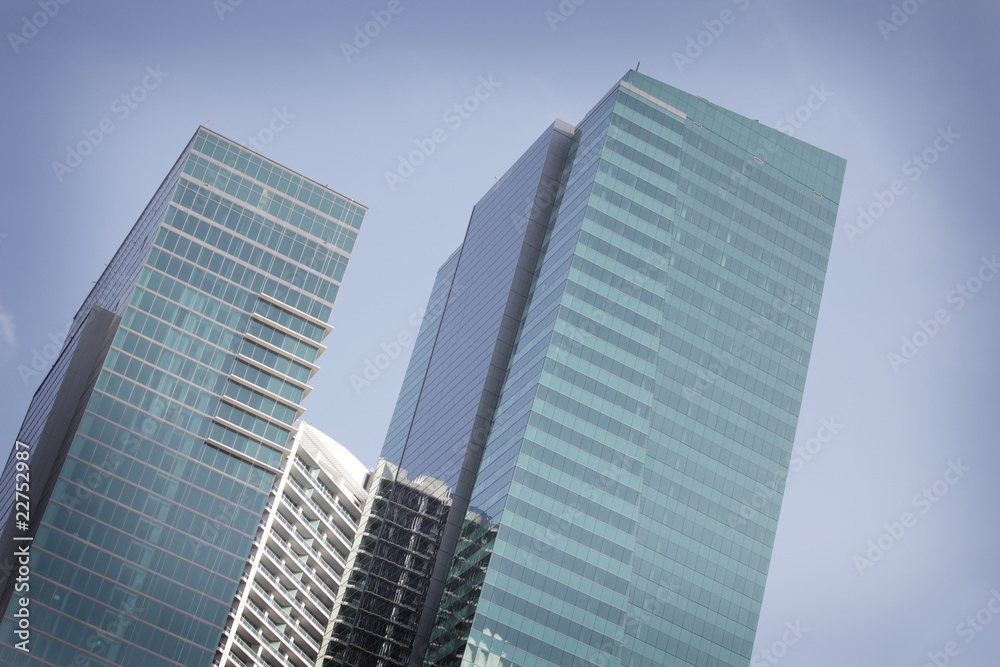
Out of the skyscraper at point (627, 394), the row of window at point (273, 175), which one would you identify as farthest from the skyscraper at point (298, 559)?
the row of window at point (273, 175)

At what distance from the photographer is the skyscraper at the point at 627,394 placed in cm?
14488

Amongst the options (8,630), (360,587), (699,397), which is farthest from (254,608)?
(699,397)

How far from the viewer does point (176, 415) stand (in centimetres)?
13088

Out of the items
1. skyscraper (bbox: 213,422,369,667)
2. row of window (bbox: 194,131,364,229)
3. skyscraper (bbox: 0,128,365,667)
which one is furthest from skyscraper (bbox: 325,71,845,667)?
row of window (bbox: 194,131,364,229)

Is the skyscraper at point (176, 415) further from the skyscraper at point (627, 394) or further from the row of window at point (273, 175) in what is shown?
the skyscraper at point (627, 394)

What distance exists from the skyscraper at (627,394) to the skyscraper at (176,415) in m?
28.3

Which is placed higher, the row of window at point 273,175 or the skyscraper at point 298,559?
the row of window at point 273,175

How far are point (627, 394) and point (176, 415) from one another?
53958mm

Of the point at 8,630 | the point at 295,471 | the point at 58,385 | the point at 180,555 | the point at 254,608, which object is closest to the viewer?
the point at 8,630

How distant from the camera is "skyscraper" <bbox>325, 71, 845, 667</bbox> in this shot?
145 m

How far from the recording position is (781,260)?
17775cm

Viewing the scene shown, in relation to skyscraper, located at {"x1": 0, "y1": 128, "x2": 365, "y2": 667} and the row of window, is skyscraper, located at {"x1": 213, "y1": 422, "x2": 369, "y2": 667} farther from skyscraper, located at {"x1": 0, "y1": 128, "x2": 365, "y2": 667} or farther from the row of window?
the row of window

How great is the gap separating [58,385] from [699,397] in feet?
253

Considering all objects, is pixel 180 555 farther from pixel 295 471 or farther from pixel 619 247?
pixel 619 247
